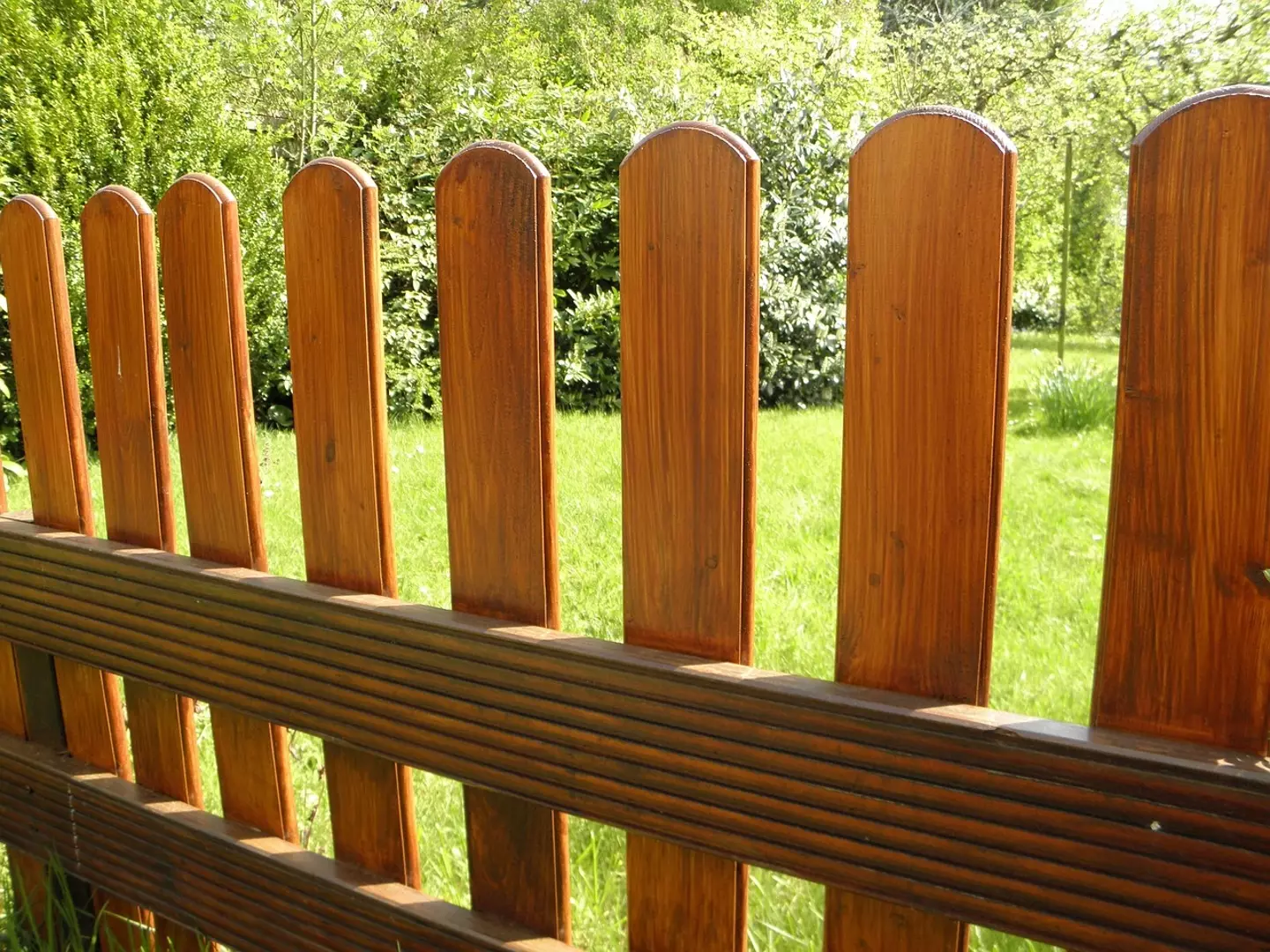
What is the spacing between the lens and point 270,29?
8.12 metres

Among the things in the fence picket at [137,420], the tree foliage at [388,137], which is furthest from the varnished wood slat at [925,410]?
the tree foliage at [388,137]

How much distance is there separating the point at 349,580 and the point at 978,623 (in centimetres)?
87

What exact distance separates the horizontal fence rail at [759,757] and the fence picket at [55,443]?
26 centimetres

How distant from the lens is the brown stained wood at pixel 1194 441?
2.79ft

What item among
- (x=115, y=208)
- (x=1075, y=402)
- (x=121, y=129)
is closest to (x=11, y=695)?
(x=115, y=208)

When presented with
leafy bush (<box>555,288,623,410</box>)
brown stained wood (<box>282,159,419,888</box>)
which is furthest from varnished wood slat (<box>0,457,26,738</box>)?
leafy bush (<box>555,288,623,410</box>)

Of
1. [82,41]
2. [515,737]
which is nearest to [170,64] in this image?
[82,41]

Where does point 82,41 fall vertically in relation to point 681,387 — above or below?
above

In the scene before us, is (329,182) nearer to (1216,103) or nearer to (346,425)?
(346,425)

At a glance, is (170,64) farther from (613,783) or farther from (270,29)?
(613,783)

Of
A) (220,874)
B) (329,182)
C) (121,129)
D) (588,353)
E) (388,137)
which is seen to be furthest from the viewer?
(388,137)

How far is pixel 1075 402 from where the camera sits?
6410 mm

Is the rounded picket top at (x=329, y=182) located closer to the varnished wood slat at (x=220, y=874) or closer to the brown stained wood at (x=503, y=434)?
Result: the brown stained wood at (x=503, y=434)

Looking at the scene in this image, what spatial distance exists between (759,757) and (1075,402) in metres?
5.94
